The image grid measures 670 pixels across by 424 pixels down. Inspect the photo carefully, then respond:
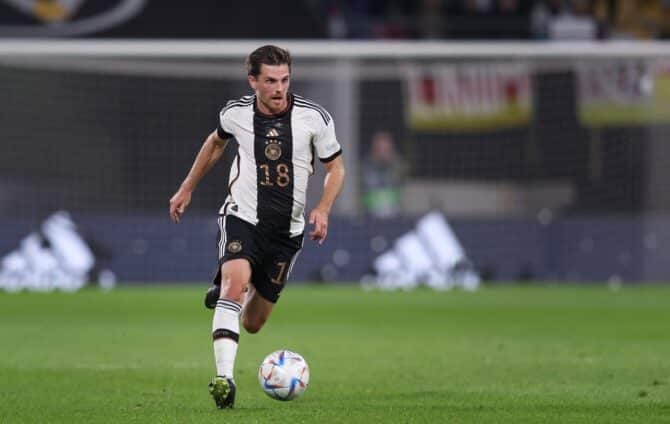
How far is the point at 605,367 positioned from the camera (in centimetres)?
1034

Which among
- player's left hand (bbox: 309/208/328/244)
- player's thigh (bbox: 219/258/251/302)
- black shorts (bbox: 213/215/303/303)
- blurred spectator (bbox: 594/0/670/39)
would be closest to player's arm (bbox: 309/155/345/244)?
player's left hand (bbox: 309/208/328/244)

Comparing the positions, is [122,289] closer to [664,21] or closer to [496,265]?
[496,265]

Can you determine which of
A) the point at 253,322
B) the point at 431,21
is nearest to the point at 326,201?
the point at 253,322

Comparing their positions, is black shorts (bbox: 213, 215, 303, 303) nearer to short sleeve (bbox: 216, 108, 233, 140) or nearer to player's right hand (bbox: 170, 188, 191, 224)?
player's right hand (bbox: 170, 188, 191, 224)

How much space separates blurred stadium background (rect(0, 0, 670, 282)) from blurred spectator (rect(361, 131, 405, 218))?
34 millimetres

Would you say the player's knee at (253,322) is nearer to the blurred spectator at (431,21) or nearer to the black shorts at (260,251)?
the black shorts at (260,251)

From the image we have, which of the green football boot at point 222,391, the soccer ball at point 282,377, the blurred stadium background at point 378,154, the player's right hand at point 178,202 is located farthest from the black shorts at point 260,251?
the blurred stadium background at point 378,154

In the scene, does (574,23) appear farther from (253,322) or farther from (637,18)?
(253,322)

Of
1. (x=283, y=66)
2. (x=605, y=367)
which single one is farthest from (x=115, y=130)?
(x=283, y=66)

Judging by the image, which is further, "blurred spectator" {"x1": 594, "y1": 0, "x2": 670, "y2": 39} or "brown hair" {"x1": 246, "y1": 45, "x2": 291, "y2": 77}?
"blurred spectator" {"x1": 594, "y1": 0, "x2": 670, "y2": 39}

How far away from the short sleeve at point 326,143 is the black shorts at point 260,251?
52 centimetres

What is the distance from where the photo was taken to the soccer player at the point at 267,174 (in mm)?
7828

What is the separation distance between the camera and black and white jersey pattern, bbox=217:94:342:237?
317 inches

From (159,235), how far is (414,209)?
5.12 meters
